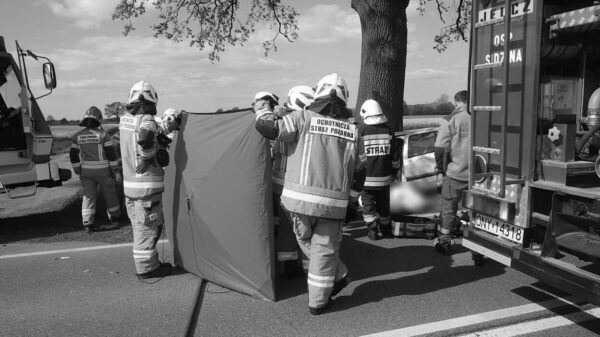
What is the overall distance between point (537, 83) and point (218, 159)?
2776mm

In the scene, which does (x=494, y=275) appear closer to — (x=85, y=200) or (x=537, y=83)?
(x=537, y=83)

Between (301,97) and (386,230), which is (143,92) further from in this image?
(386,230)

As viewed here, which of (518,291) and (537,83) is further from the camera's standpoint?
(518,291)

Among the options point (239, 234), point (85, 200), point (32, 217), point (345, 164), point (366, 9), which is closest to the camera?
point (345, 164)

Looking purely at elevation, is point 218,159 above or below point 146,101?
below

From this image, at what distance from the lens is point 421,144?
26.7ft

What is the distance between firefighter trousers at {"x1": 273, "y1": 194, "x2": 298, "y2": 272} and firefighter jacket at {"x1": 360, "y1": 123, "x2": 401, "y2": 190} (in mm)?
1863

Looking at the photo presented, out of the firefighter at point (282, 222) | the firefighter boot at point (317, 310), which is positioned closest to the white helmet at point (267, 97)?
the firefighter at point (282, 222)

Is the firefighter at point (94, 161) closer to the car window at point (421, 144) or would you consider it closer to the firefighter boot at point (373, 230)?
the firefighter boot at point (373, 230)

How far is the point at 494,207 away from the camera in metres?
4.14

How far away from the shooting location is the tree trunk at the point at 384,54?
8695 mm

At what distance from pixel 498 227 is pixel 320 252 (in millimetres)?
1573

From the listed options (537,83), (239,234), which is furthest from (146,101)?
(537,83)

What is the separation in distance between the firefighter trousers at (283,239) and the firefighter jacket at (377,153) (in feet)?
6.11
